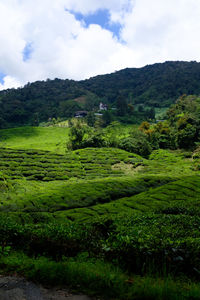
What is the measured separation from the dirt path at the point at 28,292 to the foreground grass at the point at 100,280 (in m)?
0.24

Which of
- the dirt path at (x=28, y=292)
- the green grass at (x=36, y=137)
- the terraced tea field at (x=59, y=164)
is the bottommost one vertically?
the terraced tea field at (x=59, y=164)

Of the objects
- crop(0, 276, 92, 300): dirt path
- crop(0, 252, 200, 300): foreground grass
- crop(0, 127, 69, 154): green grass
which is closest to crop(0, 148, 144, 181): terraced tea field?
crop(0, 127, 69, 154): green grass

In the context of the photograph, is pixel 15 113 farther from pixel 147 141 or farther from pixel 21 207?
pixel 21 207

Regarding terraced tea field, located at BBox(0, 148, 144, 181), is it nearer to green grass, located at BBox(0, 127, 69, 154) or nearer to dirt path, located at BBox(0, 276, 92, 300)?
green grass, located at BBox(0, 127, 69, 154)

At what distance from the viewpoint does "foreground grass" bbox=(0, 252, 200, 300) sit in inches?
197

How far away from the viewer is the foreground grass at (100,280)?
500 cm

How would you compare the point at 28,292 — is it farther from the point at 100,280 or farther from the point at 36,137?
the point at 36,137

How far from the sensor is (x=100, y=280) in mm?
5457

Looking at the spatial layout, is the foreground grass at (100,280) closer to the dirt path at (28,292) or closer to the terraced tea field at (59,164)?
the dirt path at (28,292)

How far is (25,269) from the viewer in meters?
6.21

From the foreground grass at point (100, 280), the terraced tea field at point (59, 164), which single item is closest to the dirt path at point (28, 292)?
the foreground grass at point (100, 280)

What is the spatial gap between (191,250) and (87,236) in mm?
3503

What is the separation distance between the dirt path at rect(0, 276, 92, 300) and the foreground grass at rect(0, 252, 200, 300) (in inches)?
9.5

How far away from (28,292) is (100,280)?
179cm
